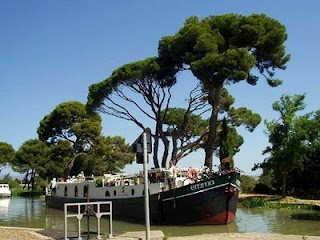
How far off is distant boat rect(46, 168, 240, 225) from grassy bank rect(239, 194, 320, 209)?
8534 millimetres

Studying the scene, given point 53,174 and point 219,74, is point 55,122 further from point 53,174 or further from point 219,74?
point 219,74

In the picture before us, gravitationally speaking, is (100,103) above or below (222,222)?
above

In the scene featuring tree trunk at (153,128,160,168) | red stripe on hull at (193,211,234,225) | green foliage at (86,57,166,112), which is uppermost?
green foliage at (86,57,166,112)

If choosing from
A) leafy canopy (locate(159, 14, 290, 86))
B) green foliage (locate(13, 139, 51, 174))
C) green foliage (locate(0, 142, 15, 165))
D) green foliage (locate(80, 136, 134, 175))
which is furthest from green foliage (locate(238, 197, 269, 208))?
green foliage (locate(0, 142, 15, 165))

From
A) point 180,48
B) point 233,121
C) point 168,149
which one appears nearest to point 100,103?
point 168,149

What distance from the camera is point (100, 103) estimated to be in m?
34.7

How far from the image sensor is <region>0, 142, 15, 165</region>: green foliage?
62906 millimetres

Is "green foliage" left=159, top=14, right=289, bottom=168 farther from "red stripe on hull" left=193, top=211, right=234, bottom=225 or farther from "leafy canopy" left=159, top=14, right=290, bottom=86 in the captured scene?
"red stripe on hull" left=193, top=211, right=234, bottom=225

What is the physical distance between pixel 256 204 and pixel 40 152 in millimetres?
30903

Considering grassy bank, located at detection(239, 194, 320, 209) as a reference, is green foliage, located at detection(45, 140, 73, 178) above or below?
above

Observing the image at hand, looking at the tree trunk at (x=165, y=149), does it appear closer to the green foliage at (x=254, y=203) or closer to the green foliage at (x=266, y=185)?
the green foliage at (x=254, y=203)

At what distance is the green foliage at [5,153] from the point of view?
62.9m

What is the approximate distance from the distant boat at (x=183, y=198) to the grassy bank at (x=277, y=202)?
28.0 feet

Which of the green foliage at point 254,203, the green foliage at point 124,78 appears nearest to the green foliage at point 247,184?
the green foliage at point 254,203
